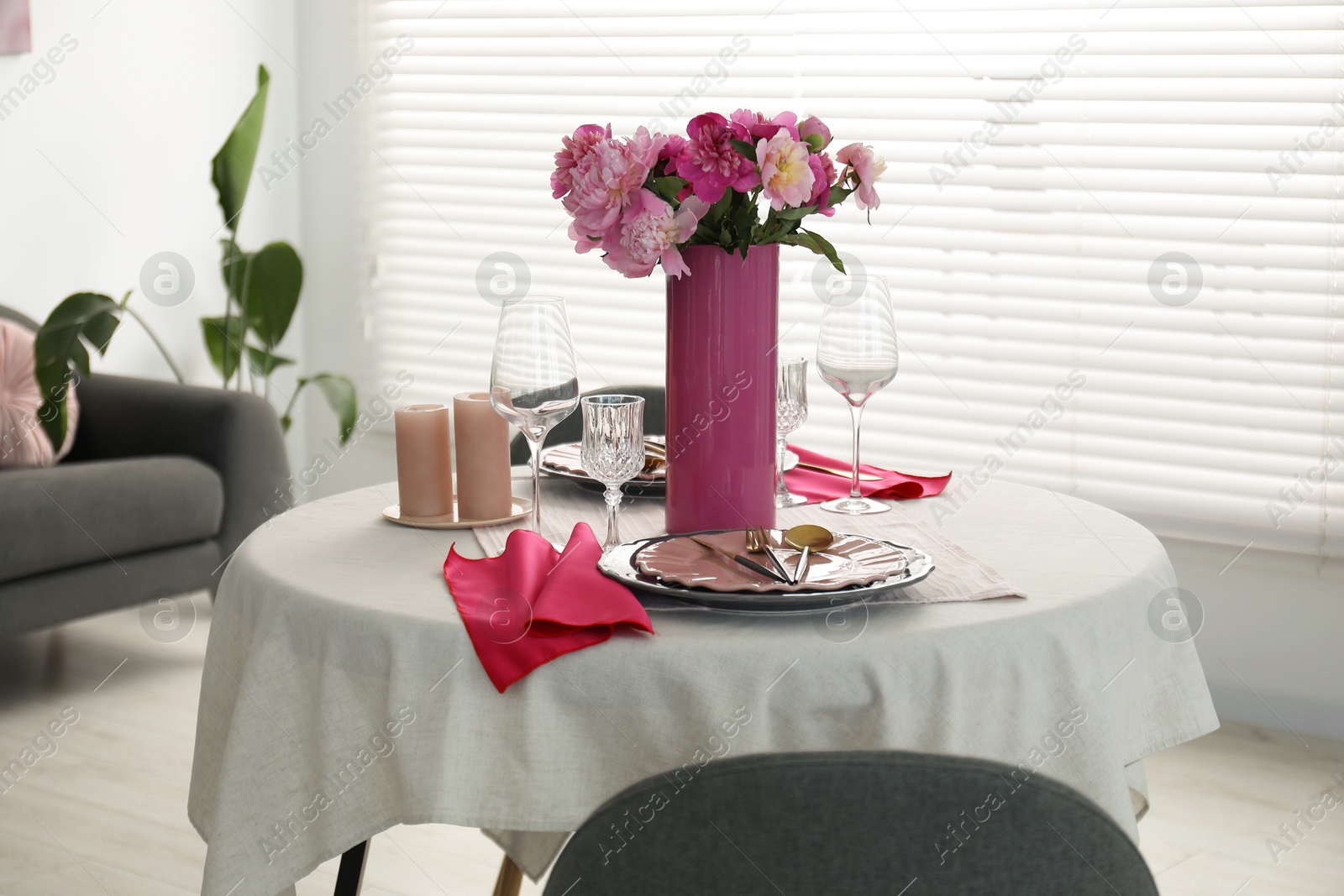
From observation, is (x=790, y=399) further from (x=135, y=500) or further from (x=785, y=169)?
(x=135, y=500)

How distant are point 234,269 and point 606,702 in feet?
10.2

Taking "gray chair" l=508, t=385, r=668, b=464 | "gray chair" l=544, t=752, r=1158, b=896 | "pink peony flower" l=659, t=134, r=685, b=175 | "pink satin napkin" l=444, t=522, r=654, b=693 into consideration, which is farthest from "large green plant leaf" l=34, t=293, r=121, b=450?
"gray chair" l=544, t=752, r=1158, b=896

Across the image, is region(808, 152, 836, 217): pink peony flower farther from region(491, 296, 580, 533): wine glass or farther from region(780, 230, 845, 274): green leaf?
region(491, 296, 580, 533): wine glass

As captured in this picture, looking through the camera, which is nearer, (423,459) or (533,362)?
(533,362)

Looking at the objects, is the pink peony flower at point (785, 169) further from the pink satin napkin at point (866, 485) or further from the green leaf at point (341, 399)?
the green leaf at point (341, 399)

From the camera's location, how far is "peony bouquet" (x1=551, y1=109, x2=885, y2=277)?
1252mm

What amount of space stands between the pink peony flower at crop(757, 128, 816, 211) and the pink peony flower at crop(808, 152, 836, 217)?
0.02 meters

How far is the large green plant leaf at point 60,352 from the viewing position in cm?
322

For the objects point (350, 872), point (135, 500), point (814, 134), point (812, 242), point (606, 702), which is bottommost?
point (350, 872)

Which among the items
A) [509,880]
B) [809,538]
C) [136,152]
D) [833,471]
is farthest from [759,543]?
[136,152]

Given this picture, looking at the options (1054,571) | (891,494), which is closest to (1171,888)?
(891,494)

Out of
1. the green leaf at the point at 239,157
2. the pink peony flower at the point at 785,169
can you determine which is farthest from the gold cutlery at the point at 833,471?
the green leaf at the point at 239,157

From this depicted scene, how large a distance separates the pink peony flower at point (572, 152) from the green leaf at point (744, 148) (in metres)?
0.13

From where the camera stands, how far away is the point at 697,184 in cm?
125
